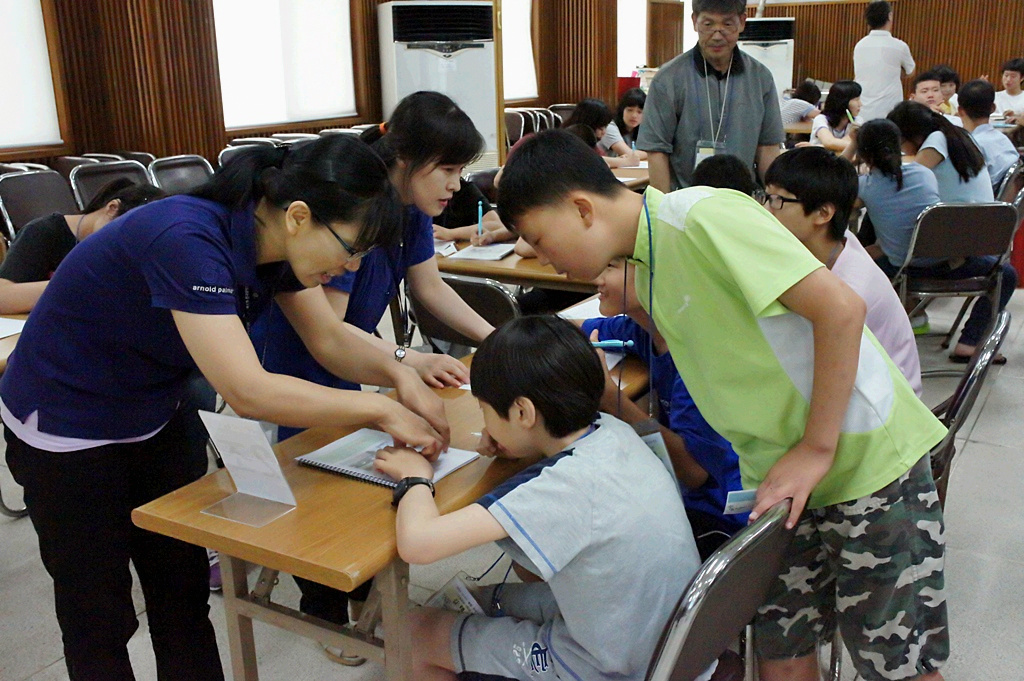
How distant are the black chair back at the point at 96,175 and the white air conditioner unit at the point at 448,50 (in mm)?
3136

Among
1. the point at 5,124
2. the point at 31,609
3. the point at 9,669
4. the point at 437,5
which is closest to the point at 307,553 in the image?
the point at 9,669

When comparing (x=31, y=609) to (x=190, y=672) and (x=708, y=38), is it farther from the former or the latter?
(x=708, y=38)

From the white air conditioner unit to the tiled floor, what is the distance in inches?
205

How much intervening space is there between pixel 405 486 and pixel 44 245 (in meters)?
1.68

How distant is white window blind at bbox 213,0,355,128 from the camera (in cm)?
666

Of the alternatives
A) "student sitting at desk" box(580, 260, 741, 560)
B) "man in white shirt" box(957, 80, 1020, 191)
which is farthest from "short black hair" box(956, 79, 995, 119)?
"student sitting at desk" box(580, 260, 741, 560)

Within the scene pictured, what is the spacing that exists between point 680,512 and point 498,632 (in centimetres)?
37

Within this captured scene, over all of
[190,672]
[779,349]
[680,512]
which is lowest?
[190,672]

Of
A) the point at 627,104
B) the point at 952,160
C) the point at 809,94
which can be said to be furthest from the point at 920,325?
the point at 809,94

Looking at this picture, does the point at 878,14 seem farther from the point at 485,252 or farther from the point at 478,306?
the point at 478,306

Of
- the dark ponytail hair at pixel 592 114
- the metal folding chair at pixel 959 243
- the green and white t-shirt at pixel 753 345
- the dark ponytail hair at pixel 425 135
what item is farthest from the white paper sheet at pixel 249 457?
the dark ponytail hair at pixel 592 114

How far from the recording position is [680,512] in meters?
1.40

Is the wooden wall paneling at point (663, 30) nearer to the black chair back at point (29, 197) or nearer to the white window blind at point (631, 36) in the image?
the white window blind at point (631, 36)

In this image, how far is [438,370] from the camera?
6.39ft
